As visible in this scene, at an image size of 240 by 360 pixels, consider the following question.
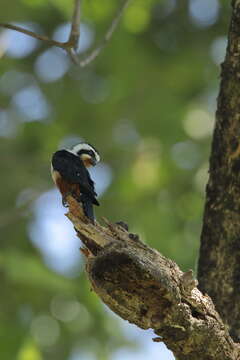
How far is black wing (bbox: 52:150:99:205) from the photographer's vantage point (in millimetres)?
6312

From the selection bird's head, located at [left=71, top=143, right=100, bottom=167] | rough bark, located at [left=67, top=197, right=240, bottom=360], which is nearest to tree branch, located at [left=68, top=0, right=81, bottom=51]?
bird's head, located at [left=71, top=143, right=100, bottom=167]

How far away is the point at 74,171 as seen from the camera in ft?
21.4

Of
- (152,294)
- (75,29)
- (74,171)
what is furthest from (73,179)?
(152,294)

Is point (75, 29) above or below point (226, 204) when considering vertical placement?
above

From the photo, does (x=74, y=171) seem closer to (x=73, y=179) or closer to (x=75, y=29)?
(x=73, y=179)

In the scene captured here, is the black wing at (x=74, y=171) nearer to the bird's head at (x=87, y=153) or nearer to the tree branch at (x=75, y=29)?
the bird's head at (x=87, y=153)

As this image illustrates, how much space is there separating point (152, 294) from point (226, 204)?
1.48 meters

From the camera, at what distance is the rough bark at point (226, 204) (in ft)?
17.9

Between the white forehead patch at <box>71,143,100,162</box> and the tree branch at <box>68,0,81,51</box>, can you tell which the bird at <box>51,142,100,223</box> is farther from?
the tree branch at <box>68,0,81,51</box>

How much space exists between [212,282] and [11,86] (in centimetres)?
883

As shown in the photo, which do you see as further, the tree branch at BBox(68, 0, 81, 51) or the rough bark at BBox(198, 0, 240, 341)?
the tree branch at BBox(68, 0, 81, 51)

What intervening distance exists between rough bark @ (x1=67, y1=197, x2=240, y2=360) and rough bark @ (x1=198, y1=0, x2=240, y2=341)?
2.73 feet

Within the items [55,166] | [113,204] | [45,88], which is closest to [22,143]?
[45,88]

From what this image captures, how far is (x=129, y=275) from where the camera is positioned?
422 cm
